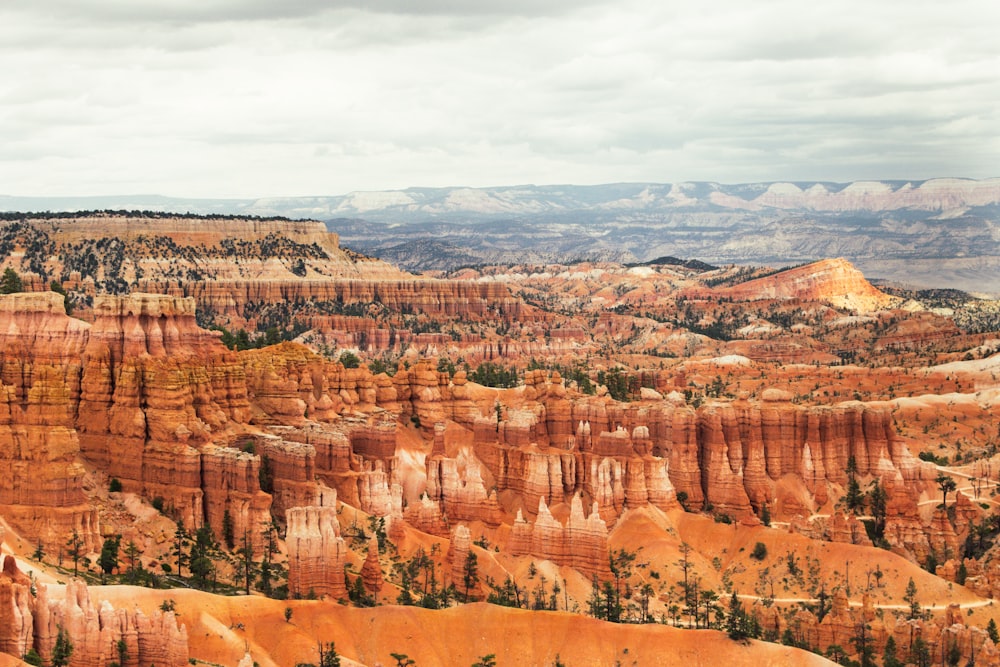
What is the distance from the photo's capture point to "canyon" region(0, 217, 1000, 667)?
71.2m

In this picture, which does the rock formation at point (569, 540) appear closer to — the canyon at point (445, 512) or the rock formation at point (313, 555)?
the canyon at point (445, 512)

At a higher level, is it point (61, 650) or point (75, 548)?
point (75, 548)

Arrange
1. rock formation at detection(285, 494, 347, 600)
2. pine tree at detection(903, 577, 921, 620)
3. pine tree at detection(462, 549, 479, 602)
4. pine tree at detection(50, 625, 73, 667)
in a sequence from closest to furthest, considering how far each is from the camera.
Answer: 1. pine tree at detection(50, 625, 73, 667)
2. rock formation at detection(285, 494, 347, 600)
3. pine tree at detection(903, 577, 921, 620)
4. pine tree at detection(462, 549, 479, 602)

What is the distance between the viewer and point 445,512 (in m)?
96.9

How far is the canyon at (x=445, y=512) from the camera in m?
71.2

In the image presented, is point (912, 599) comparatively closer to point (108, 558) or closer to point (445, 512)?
point (445, 512)

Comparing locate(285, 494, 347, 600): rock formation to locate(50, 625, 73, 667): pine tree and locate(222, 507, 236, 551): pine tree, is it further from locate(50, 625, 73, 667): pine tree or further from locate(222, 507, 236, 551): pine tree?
locate(50, 625, 73, 667): pine tree

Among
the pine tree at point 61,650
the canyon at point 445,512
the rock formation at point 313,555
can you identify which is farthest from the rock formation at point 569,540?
the pine tree at point 61,650

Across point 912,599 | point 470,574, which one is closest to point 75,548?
point 470,574

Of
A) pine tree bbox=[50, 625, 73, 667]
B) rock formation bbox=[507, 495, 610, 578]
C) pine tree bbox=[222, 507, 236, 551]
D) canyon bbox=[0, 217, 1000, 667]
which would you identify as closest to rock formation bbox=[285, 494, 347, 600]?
canyon bbox=[0, 217, 1000, 667]

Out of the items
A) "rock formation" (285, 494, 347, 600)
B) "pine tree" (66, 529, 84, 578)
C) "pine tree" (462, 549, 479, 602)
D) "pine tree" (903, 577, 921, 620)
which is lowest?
"pine tree" (903, 577, 921, 620)

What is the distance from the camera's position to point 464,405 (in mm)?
109812

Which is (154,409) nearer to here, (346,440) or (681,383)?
(346,440)

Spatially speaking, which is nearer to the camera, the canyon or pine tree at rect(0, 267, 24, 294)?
the canyon
